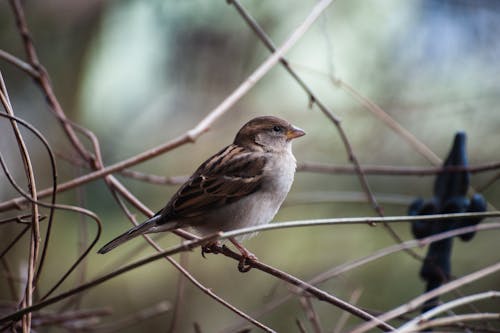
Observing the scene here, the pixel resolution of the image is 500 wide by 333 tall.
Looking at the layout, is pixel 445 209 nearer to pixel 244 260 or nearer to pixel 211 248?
pixel 244 260

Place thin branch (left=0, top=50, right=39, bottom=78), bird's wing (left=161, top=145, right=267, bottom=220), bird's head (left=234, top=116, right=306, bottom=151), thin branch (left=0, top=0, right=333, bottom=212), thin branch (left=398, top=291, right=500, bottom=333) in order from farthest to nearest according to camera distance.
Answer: bird's head (left=234, top=116, right=306, bottom=151), bird's wing (left=161, top=145, right=267, bottom=220), thin branch (left=0, top=50, right=39, bottom=78), thin branch (left=0, top=0, right=333, bottom=212), thin branch (left=398, top=291, right=500, bottom=333)

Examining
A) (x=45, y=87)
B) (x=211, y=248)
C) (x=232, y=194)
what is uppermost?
(x=45, y=87)

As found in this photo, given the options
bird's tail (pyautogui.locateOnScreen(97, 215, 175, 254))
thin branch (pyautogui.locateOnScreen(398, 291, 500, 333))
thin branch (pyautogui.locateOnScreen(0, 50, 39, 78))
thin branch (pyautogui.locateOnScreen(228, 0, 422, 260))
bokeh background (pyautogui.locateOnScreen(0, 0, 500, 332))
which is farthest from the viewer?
bokeh background (pyautogui.locateOnScreen(0, 0, 500, 332))

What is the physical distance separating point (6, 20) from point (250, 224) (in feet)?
8.08

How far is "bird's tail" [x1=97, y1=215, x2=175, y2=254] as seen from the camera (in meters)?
2.29

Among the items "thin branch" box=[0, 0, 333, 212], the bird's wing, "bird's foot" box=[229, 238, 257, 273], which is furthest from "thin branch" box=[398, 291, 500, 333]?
the bird's wing

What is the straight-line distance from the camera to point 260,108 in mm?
4562

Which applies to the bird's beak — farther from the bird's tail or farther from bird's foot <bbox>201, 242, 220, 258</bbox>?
the bird's tail

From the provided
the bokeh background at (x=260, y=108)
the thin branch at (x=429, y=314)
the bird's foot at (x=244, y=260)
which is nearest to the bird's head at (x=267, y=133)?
the bird's foot at (x=244, y=260)

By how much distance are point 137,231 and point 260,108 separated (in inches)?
93.1

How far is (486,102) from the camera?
3.88 metres

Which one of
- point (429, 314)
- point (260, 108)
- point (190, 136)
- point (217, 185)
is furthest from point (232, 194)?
point (260, 108)

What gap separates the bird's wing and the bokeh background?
110cm

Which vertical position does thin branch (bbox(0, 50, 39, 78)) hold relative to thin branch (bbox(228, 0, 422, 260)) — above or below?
above
